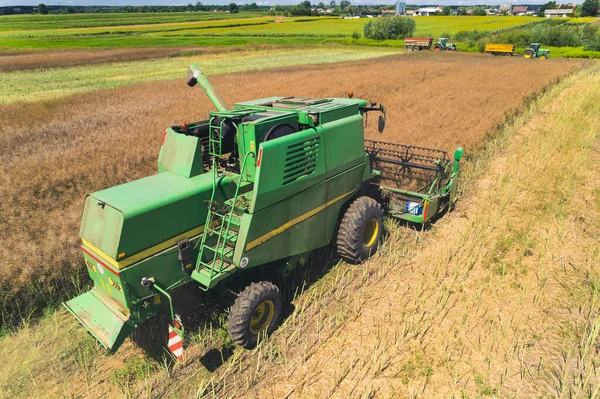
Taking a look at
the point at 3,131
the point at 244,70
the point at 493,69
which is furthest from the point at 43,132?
the point at 493,69

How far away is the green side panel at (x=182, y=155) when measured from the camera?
16.0 ft

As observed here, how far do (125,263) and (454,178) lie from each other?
628 cm

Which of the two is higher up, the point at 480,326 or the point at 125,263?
the point at 125,263

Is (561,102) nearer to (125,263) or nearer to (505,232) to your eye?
(505,232)

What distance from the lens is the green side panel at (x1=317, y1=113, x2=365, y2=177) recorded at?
5438 mm

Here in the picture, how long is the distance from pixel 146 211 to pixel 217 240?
42.1 inches

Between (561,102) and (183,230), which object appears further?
(561,102)

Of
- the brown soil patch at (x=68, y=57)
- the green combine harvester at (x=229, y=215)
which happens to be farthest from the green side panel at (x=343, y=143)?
the brown soil patch at (x=68, y=57)

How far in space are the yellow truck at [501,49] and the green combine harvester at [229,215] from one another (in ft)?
134

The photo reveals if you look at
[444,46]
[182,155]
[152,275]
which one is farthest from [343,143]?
[444,46]

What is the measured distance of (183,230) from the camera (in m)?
4.55

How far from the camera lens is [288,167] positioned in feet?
15.7

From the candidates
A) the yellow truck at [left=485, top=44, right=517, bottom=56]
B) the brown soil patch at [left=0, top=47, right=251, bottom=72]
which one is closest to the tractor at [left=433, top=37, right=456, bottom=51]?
the yellow truck at [left=485, top=44, right=517, bottom=56]

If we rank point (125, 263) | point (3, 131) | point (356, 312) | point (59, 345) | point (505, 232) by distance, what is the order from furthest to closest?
point (3, 131)
point (505, 232)
point (356, 312)
point (59, 345)
point (125, 263)
